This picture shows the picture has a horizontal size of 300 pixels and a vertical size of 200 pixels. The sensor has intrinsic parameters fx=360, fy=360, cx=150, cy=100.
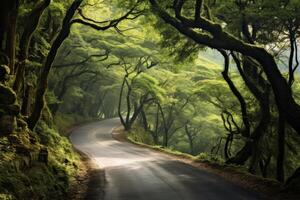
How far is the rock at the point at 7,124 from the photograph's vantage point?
39.0 feet

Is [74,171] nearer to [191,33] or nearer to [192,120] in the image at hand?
[191,33]

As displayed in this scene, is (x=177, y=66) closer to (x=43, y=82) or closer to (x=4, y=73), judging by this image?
(x=43, y=82)

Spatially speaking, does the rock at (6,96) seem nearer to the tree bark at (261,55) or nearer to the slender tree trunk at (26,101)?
the slender tree trunk at (26,101)

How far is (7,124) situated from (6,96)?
1081 mm

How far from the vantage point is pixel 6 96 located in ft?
41.2

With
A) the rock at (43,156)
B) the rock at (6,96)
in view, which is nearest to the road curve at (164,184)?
the rock at (43,156)

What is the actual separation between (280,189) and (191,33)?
280 inches

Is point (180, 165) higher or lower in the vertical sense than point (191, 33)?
lower

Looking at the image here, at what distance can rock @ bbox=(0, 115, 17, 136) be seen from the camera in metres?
11.9

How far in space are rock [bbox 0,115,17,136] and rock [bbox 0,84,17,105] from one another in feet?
1.95

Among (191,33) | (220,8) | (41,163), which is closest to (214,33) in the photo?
(191,33)

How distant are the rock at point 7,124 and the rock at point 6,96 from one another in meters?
0.59

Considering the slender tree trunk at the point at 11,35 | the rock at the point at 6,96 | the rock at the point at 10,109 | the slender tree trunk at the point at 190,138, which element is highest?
→ the slender tree trunk at the point at 11,35

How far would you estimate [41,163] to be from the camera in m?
13.6
